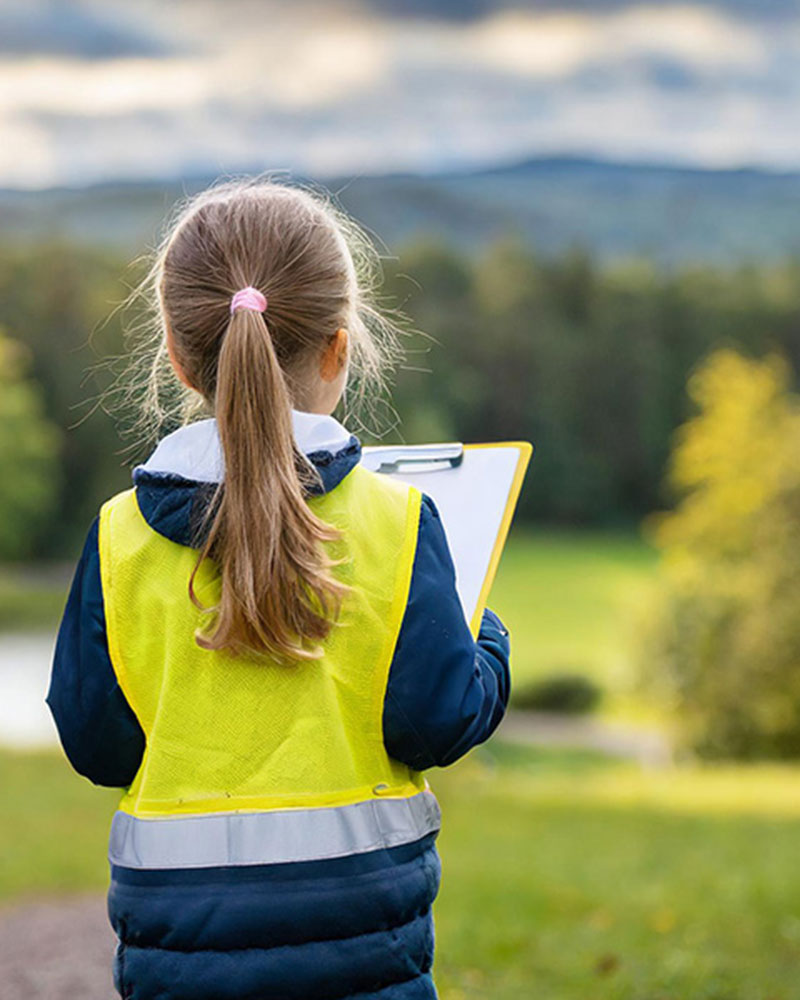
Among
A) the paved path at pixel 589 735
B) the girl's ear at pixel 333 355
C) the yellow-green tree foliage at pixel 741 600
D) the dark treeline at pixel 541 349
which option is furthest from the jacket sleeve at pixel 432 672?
the dark treeline at pixel 541 349

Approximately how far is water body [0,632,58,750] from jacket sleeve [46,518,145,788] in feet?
74.7

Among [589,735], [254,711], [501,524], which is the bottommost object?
[589,735]

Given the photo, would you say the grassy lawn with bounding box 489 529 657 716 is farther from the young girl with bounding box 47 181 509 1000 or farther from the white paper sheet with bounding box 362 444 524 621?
the young girl with bounding box 47 181 509 1000

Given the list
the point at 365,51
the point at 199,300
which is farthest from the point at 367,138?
the point at 199,300

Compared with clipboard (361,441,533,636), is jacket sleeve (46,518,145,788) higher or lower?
lower

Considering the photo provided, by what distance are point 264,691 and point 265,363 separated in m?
0.44

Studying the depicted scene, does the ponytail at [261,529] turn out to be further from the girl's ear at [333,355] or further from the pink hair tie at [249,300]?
the girl's ear at [333,355]

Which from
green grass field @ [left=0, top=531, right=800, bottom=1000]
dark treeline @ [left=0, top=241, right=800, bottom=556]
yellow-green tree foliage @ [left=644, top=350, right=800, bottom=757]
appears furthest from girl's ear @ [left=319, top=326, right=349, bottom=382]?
dark treeline @ [left=0, top=241, right=800, bottom=556]

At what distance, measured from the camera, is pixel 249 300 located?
1868mm

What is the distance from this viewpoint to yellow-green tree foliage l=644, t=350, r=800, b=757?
2367 cm

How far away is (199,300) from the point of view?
6.31ft

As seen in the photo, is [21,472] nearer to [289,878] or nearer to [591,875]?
[591,875]

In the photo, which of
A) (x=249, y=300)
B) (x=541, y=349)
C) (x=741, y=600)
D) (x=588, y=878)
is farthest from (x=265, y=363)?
(x=541, y=349)

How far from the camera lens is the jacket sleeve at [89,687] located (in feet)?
6.10
